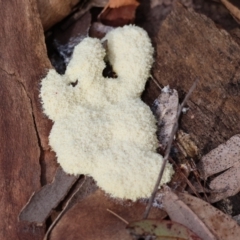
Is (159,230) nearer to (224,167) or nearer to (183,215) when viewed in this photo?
(183,215)

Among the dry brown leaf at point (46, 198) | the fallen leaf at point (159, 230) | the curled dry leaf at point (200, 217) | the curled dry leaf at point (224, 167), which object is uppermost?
the curled dry leaf at point (224, 167)

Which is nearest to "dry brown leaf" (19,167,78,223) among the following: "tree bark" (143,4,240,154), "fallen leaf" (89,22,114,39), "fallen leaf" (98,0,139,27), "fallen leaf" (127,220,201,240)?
"fallen leaf" (127,220,201,240)

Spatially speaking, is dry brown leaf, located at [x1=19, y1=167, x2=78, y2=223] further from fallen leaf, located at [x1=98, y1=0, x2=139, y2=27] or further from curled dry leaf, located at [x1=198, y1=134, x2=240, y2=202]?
fallen leaf, located at [x1=98, y1=0, x2=139, y2=27]

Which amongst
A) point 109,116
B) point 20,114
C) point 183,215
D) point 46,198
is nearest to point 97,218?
point 46,198

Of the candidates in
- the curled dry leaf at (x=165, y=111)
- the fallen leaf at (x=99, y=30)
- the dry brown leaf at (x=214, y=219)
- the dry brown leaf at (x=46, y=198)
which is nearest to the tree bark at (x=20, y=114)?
the dry brown leaf at (x=46, y=198)

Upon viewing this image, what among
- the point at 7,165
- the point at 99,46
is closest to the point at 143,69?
the point at 99,46

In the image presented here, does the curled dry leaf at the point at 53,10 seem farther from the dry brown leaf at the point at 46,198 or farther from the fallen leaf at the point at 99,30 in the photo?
the dry brown leaf at the point at 46,198
